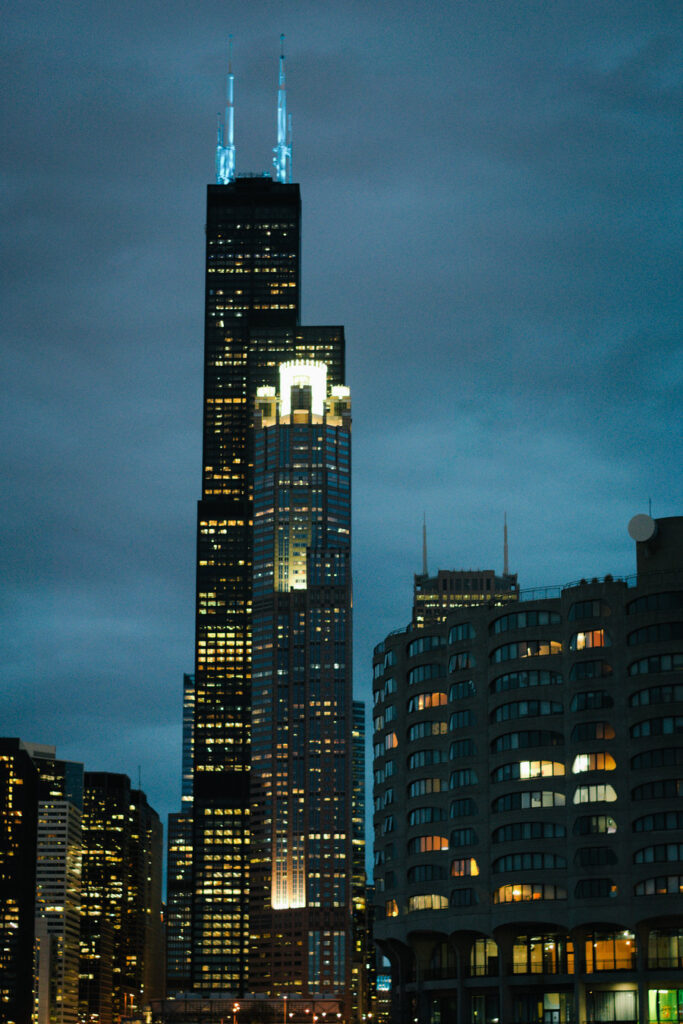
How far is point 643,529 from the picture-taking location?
185 metres

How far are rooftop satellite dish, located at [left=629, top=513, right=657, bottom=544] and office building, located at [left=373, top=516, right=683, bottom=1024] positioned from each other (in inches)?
7.6

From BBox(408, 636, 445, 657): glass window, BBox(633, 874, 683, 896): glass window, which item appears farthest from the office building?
BBox(408, 636, 445, 657): glass window

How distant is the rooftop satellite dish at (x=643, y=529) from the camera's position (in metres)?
185

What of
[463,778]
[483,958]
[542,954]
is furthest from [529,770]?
[483,958]

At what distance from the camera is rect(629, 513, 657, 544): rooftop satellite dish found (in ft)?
606

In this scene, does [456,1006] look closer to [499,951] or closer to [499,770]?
[499,951]

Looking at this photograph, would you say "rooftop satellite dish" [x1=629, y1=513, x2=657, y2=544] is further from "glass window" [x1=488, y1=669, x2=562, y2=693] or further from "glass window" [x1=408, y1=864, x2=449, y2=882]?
"glass window" [x1=408, y1=864, x2=449, y2=882]

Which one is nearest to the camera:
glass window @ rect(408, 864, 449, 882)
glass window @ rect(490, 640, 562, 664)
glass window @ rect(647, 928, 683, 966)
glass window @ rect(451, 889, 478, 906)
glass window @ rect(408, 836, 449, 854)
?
glass window @ rect(647, 928, 683, 966)

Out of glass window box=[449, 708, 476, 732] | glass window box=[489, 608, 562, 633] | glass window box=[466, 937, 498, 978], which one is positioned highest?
glass window box=[489, 608, 562, 633]

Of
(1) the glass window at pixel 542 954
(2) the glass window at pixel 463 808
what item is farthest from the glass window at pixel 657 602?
(1) the glass window at pixel 542 954

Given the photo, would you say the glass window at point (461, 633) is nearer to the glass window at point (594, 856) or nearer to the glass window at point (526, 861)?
the glass window at point (526, 861)

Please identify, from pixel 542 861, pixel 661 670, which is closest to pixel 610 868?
pixel 542 861

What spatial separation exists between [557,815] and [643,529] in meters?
35.1

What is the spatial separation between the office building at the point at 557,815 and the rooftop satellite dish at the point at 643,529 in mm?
194
